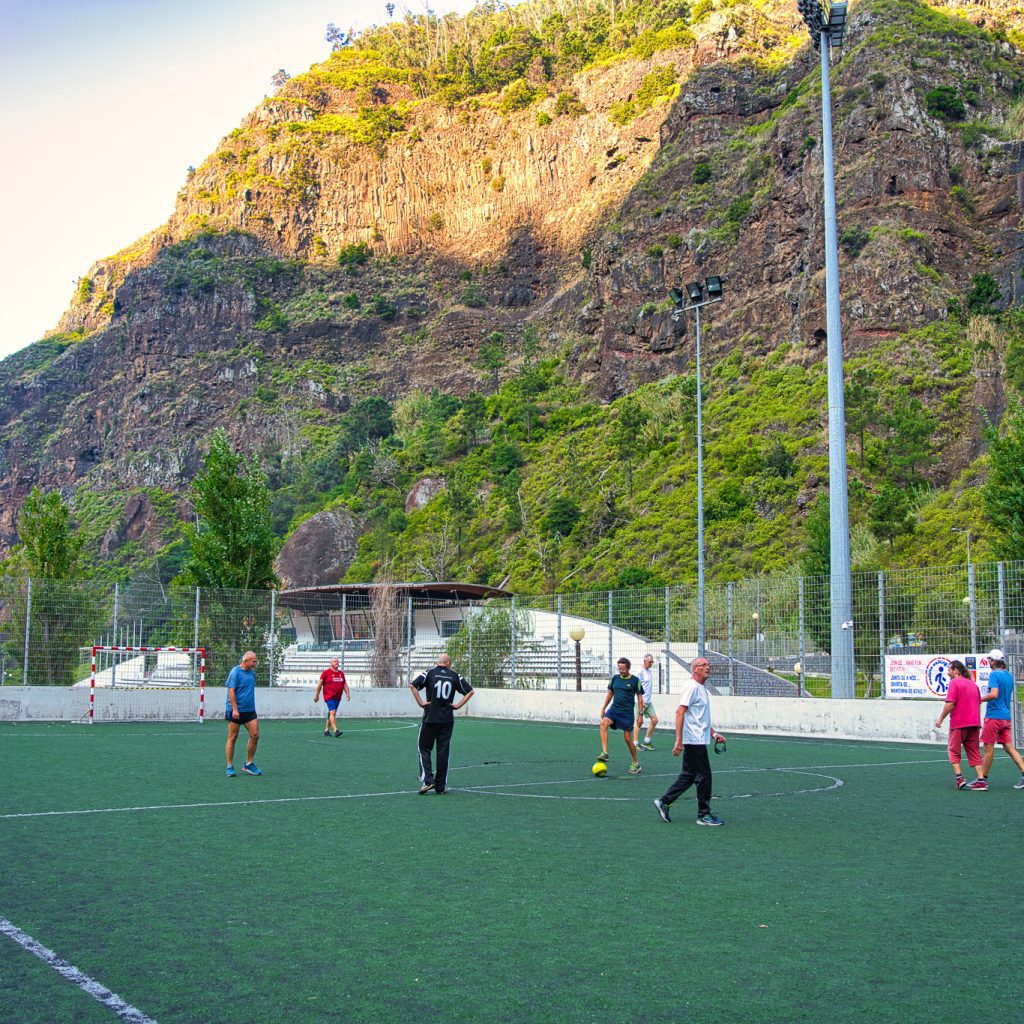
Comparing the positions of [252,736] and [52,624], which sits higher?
[52,624]

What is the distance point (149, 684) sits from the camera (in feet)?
92.0

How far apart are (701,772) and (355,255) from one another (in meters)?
140

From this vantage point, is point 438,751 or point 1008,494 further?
point 1008,494

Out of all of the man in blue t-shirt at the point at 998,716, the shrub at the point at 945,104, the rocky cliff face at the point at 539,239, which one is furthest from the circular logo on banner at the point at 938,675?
the shrub at the point at 945,104

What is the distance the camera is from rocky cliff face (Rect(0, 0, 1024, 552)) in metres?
72.4

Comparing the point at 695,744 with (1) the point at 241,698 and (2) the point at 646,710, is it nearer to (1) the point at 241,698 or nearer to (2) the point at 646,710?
(1) the point at 241,698

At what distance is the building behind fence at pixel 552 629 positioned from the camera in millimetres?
19828

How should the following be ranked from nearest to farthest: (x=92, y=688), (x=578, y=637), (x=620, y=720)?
(x=620, y=720) → (x=92, y=688) → (x=578, y=637)

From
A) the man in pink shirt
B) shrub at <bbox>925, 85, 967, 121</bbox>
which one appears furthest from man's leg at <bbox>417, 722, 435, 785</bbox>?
shrub at <bbox>925, 85, 967, 121</bbox>

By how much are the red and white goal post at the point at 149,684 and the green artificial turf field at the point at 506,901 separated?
1412 centimetres

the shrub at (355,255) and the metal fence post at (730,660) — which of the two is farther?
the shrub at (355,255)

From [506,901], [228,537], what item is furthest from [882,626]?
[228,537]

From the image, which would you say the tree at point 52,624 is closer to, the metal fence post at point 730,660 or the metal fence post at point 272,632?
the metal fence post at point 272,632

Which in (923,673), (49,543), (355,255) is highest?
(355,255)
